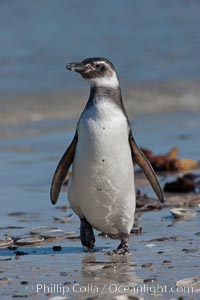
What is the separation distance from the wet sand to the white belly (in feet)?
0.85

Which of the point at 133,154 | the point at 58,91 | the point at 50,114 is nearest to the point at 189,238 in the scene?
the point at 133,154

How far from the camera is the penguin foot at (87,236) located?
6215 mm

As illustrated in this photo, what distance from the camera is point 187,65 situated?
16.3 metres

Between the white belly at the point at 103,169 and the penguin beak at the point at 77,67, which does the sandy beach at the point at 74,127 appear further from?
the penguin beak at the point at 77,67

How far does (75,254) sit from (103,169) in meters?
0.56

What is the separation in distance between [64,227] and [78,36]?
458 inches

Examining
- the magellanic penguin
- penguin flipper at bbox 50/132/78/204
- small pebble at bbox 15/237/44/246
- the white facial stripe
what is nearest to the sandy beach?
small pebble at bbox 15/237/44/246

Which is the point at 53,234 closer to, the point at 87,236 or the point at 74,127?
the point at 87,236

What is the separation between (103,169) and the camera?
237 inches

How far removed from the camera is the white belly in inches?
235

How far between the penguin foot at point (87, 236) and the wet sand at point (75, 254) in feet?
0.20

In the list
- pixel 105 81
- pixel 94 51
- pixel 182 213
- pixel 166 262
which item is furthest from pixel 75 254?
pixel 94 51

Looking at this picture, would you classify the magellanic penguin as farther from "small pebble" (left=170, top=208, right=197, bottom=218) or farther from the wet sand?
"small pebble" (left=170, top=208, right=197, bottom=218)

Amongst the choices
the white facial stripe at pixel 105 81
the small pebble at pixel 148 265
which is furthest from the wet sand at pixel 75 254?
the white facial stripe at pixel 105 81
